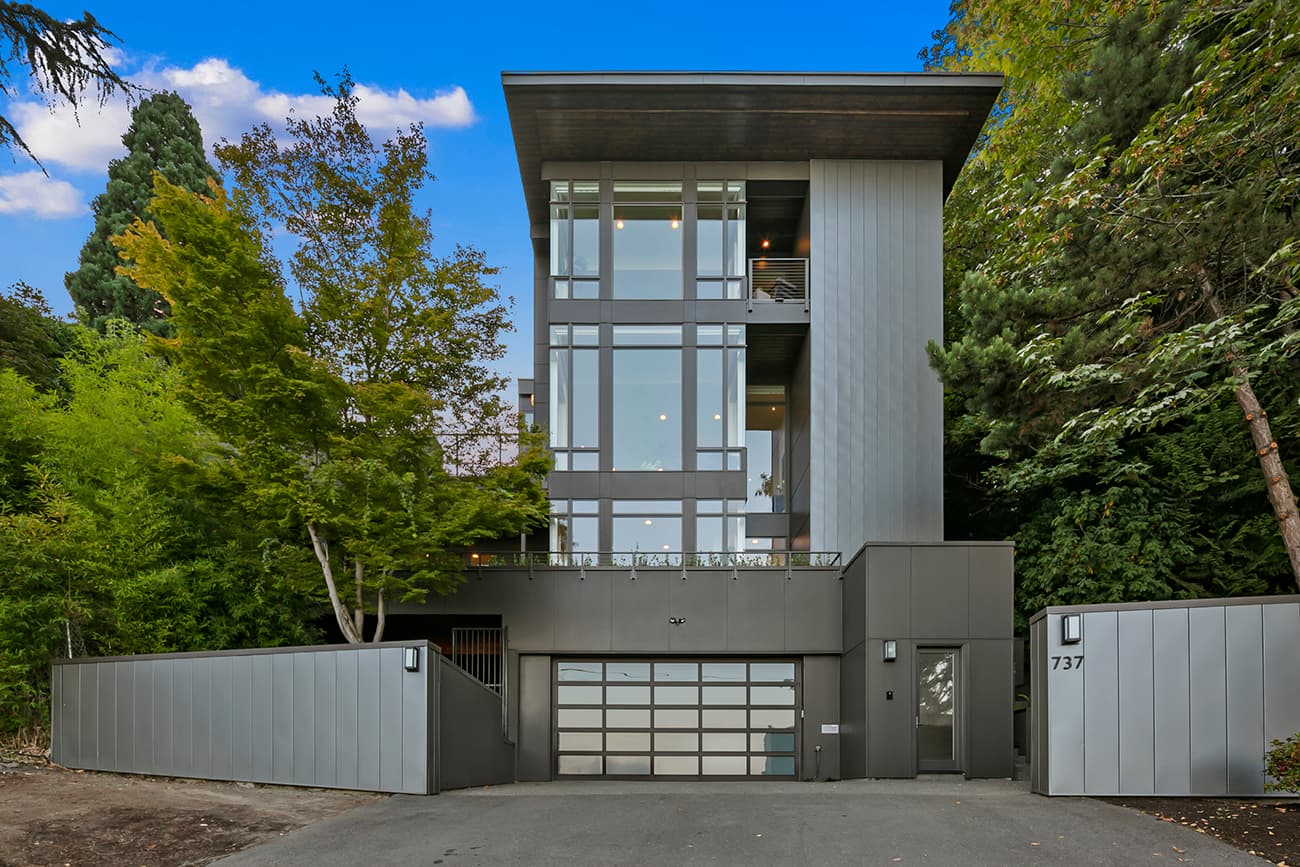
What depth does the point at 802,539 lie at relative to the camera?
51.6 feet

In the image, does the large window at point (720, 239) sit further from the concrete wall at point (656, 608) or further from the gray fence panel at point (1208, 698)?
the gray fence panel at point (1208, 698)

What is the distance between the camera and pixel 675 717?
14406 mm

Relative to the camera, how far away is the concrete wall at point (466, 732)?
9.57 metres

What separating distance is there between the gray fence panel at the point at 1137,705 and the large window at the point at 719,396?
7.99 m

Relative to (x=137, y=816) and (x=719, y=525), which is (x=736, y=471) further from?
(x=137, y=816)

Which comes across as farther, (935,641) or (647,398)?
(647,398)

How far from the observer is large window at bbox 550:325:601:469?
50.2 ft

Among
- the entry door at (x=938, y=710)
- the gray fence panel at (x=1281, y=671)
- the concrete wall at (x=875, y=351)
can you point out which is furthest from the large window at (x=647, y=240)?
the gray fence panel at (x=1281, y=671)

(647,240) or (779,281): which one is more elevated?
(647,240)

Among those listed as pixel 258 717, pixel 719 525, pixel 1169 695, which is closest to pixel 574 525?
pixel 719 525

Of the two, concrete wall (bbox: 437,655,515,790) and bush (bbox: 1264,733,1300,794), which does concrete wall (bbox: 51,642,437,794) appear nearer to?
concrete wall (bbox: 437,655,515,790)

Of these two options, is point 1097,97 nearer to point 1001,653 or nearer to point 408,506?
point 1001,653

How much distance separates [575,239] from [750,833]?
11.5 m

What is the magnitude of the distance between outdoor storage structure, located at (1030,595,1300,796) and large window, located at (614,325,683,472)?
830 cm
